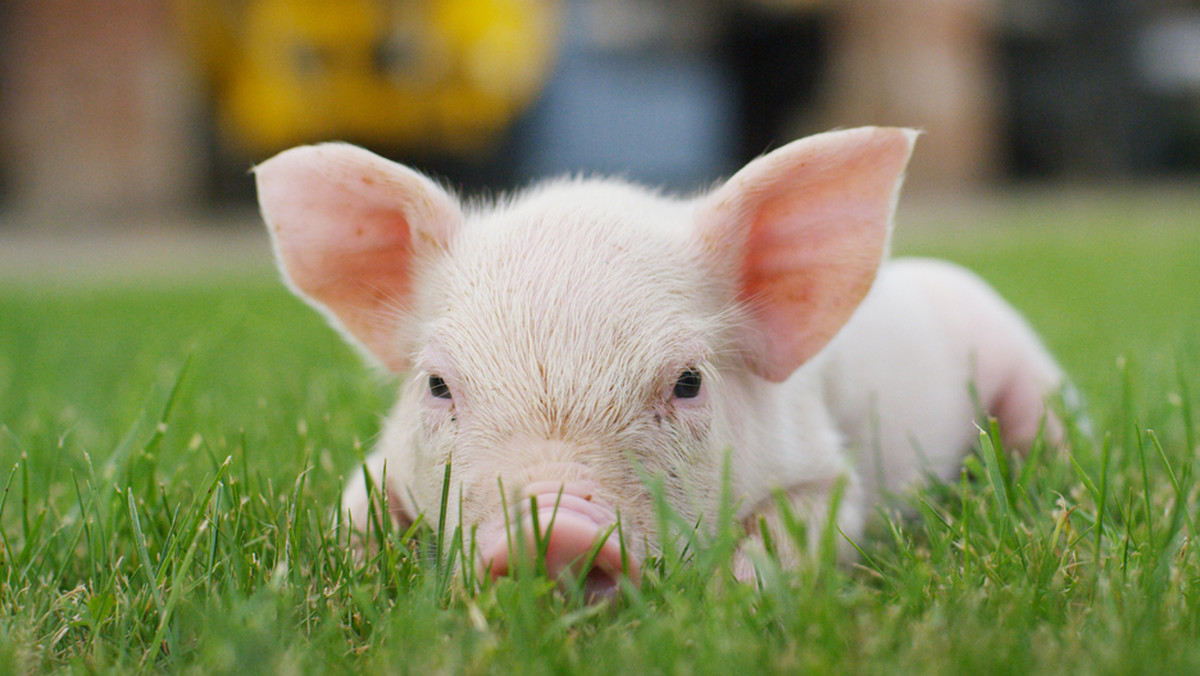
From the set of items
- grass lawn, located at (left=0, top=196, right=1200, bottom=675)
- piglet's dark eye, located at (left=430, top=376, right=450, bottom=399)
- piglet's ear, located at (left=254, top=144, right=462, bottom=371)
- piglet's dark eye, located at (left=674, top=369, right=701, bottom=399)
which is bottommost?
grass lawn, located at (left=0, top=196, right=1200, bottom=675)

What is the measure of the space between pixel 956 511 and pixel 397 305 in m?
1.17

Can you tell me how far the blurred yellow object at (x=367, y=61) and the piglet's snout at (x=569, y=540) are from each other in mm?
9665

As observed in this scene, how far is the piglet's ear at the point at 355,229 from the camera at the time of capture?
2.13 meters

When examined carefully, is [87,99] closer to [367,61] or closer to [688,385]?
[367,61]

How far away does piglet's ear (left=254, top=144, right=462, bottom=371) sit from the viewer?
6.98 feet

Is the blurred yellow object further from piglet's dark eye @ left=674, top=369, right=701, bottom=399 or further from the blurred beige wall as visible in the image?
piglet's dark eye @ left=674, top=369, right=701, bottom=399

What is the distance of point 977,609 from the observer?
1.51 metres

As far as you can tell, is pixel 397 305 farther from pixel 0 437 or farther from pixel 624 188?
pixel 0 437

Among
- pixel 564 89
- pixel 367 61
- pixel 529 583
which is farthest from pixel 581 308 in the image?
pixel 564 89

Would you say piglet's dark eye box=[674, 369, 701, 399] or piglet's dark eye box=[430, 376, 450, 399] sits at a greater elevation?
piglet's dark eye box=[674, 369, 701, 399]

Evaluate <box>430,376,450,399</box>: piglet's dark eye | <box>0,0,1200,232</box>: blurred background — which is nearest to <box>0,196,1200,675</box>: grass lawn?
<box>430,376,450,399</box>: piglet's dark eye

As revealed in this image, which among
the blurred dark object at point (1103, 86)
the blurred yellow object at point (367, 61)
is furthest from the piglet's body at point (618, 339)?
the blurred dark object at point (1103, 86)

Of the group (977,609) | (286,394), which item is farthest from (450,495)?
(286,394)

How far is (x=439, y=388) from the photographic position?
198 cm
